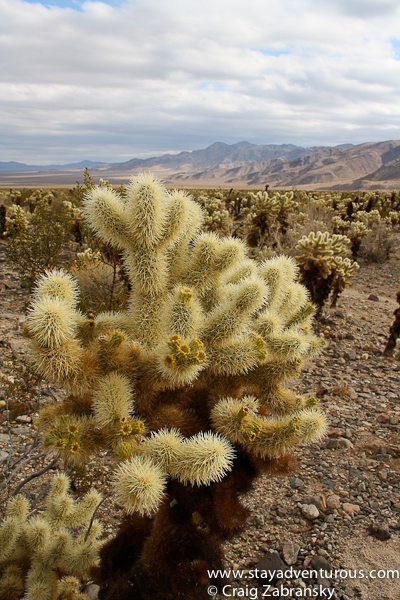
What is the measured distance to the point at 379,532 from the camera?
3.07m

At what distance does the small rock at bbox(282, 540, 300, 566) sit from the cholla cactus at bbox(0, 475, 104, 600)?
59.2 inches

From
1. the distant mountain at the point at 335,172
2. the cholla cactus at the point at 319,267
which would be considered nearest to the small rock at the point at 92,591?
the cholla cactus at the point at 319,267

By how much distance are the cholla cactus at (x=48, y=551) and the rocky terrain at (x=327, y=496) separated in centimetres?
32

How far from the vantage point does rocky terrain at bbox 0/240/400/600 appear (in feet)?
9.10

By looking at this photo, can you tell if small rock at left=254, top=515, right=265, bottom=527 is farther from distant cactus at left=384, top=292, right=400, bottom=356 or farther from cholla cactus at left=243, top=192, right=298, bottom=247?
cholla cactus at left=243, top=192, right=298, bottom=247

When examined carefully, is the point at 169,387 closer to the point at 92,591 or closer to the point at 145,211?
the point at 145,211

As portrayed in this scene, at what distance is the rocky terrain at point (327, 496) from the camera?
277cm

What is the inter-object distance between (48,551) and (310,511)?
7.51ft

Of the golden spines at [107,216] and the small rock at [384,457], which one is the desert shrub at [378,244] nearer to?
the small rock at [384,457]

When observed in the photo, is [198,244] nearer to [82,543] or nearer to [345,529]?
[82,543]

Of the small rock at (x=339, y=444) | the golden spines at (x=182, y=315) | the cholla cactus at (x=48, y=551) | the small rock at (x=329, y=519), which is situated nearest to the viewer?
the golden spines at (x=182, y=315)

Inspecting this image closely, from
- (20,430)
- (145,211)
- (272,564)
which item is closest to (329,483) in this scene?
(272,564)

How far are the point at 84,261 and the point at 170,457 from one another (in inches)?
258

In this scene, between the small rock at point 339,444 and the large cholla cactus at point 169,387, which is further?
the small rock at point 339,444
